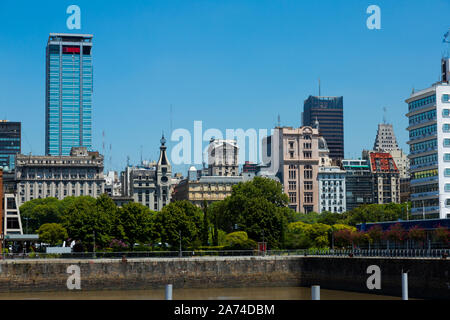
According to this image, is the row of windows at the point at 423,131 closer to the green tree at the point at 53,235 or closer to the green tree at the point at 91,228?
the green tree at the point at 91,228

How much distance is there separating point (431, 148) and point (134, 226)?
194 ft

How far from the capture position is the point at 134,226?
4862 inches

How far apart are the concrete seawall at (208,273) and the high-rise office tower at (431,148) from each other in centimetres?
5139

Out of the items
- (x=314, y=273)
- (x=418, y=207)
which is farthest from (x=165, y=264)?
(x=418, y=207)

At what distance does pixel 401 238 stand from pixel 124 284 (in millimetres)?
38795

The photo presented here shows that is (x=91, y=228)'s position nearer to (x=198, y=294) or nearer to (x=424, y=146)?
(x=198, y=294)

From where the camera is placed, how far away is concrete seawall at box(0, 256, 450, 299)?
277 feet

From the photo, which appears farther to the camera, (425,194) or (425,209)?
(425,194)

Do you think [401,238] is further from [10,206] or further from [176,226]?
[10,206]

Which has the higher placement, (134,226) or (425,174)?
(425,174)

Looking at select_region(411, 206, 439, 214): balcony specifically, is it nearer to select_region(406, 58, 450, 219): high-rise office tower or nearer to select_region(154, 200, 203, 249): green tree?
select_region(406, 58, 450, 219): high-rise office tower

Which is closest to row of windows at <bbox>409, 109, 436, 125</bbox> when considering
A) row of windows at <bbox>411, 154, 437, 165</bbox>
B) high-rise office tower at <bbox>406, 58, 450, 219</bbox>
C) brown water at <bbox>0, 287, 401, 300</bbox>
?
high-rise office tower at <bbox>406, 58, 450, 219</bbox>

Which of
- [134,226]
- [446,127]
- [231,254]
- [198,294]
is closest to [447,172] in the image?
[446,127]

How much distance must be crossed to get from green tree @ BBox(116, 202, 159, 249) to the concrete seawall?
30.1 m
